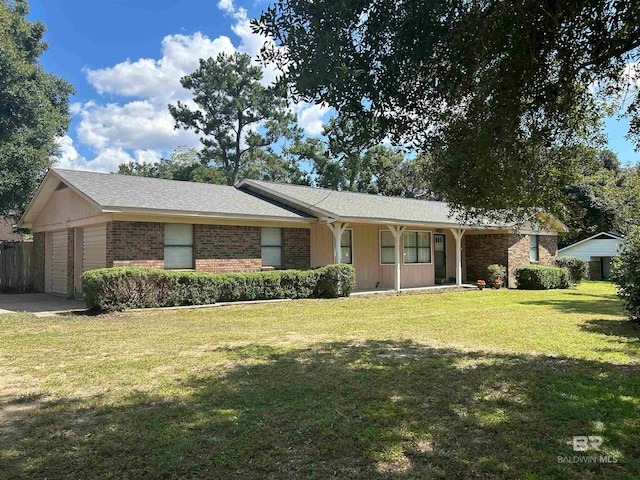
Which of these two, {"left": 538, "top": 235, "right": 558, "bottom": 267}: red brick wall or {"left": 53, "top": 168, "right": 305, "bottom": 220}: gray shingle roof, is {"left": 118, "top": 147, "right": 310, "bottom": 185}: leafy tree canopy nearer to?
{"left": 53, "top": 168, "right": 305, "bottom": 220}: gray shingle roof

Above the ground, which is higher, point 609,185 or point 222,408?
point 609,185

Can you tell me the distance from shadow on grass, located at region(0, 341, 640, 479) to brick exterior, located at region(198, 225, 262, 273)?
850 cm

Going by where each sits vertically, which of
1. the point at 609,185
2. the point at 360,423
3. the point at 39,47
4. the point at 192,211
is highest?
the point at 39,47

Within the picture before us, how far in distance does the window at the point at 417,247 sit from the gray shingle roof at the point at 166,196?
5.35m

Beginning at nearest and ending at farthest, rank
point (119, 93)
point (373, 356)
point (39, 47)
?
point (373, 356) < point (39, 47) < point (119, 93)

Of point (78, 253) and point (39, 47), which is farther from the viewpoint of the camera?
point (39, 47)

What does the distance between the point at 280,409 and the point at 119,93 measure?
36722 mm

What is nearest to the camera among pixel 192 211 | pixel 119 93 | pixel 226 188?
pixel 192 211

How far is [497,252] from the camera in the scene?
21.5 meters

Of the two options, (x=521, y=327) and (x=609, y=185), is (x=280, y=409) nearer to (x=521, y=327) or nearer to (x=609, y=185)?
(x=521, y=327)

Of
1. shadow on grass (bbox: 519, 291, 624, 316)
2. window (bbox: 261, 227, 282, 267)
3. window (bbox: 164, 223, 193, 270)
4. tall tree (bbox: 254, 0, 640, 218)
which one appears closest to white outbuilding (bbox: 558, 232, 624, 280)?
shadow on grass (bbox: 519, 291, 624, 316)

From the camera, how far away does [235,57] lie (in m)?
38.5

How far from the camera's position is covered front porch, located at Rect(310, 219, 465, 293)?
16.9 meters

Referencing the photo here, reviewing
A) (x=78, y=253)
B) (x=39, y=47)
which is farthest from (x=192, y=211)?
(x=39, y=47)
